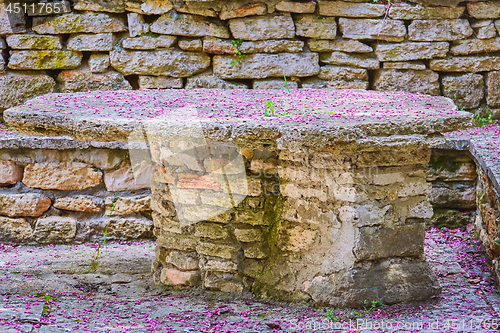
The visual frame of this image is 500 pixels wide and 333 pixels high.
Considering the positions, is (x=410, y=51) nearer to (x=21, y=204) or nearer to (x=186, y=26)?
(x=186, y=26)

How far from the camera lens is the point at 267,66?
403 cm

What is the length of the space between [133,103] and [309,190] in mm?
1071

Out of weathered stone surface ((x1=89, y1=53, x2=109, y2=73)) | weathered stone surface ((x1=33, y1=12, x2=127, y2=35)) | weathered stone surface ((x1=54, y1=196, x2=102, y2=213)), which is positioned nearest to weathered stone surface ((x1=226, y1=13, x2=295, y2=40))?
weathered stone surface ((x1=33, y1=12, x2=127, y2=35))

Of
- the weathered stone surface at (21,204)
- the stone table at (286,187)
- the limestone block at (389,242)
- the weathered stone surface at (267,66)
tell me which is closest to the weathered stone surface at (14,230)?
the weathered stone surface at (21,204)

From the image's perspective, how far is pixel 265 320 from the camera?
2.41m

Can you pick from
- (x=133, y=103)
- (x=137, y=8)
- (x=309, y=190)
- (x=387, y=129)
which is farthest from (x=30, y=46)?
(x=387, y=129)

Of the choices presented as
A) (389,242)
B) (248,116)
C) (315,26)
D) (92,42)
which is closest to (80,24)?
(92,42)

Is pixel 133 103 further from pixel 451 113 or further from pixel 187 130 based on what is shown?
pixel 451 113

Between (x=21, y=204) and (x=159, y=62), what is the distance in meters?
1.46

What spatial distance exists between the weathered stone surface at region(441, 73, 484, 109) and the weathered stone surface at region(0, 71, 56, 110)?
3029mm

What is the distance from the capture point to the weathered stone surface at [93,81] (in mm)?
4062

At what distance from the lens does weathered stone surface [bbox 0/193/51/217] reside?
3.93 m

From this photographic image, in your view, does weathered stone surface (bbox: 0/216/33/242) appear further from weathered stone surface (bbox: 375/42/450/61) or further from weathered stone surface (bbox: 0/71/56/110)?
weathered stone surface (bbox: 375/42/450/61)

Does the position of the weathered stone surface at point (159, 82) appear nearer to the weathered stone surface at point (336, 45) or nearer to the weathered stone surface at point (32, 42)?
the weathered stone surface at point (32, 42)
